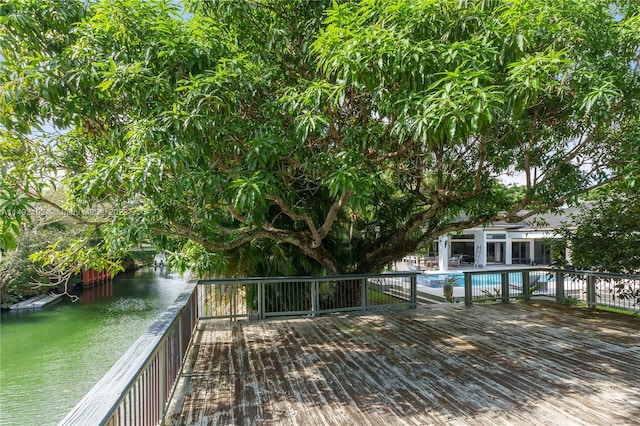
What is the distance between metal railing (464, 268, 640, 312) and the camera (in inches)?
321

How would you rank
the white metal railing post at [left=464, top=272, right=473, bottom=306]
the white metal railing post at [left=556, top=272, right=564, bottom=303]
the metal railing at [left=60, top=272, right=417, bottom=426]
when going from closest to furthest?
1. the metal railing at [left=60, top=272, right=417, bottom=426]
2. the white metal railing post at [left=464, top=272, right=473, bottom=306]
3. the white metal railing post at [left=556, top=272, right=564, bottom=303]

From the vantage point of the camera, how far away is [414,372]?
15.3ft

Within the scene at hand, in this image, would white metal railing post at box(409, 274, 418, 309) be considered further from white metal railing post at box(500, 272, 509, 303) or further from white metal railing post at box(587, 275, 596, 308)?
white metal railing post at box(587, 275, 596, 308)

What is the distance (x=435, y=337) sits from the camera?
20.4 feet

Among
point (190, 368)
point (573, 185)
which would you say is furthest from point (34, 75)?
point (573, 185)

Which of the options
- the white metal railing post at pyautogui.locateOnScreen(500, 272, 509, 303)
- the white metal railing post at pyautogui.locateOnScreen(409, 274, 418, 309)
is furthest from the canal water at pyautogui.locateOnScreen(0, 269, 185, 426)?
the white metal railing post at pyautogui.locateOnScreen(500, 272, 509, 303)

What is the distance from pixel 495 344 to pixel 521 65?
4067 millimetres

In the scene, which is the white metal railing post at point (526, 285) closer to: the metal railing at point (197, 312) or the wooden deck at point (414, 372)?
the wooden deck at point (414, 372)

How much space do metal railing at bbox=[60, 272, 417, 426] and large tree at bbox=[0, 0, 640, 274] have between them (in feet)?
3.59

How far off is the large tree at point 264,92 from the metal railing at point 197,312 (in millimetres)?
1096

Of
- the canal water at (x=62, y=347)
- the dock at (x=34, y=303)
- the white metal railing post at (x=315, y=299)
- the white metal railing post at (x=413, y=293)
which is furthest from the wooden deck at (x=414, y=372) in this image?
the dock at (x=34, y=303)

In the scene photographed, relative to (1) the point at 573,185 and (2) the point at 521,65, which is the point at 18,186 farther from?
(1) the point at 573,185

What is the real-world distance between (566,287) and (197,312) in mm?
8494

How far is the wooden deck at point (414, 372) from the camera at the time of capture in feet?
11.9
